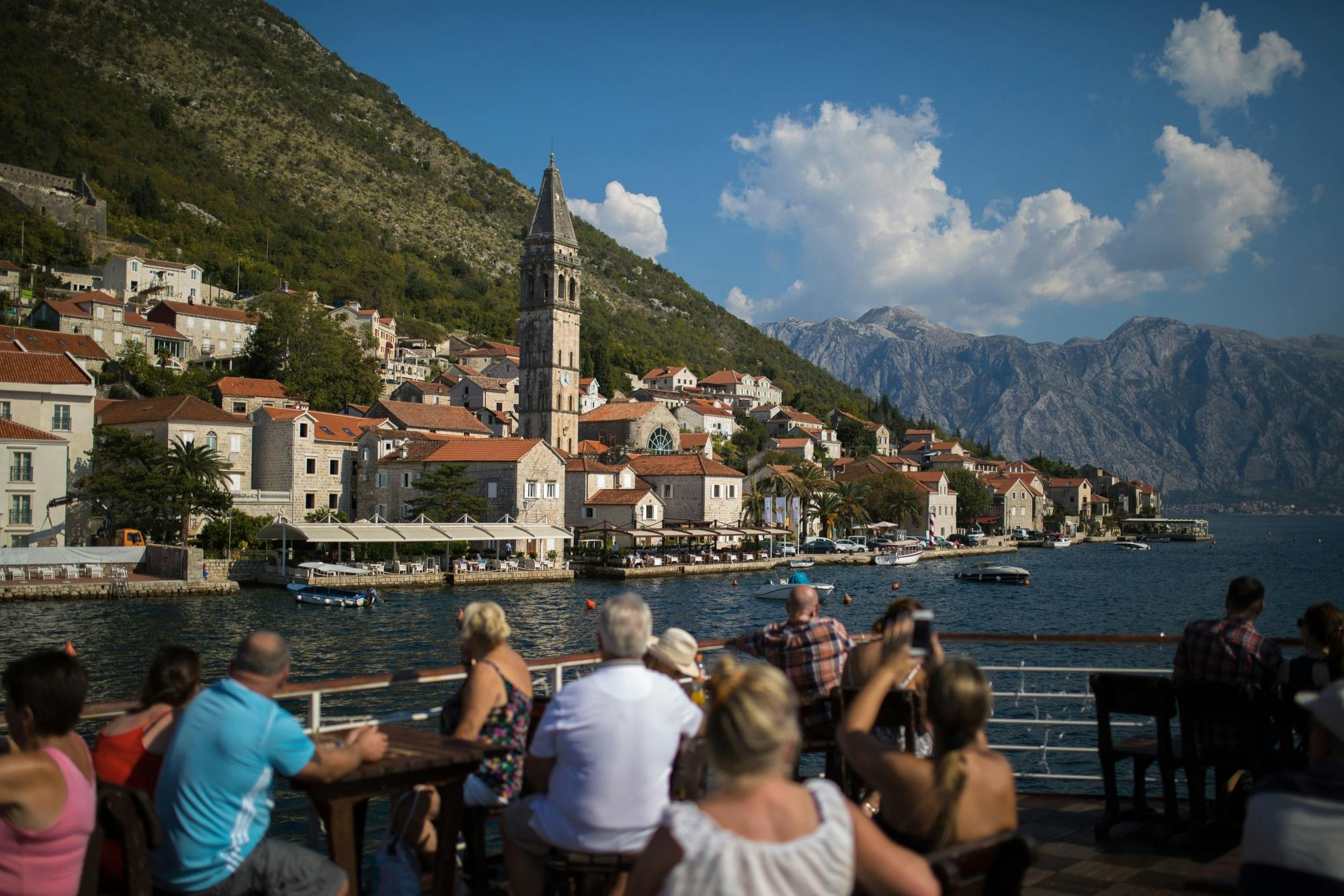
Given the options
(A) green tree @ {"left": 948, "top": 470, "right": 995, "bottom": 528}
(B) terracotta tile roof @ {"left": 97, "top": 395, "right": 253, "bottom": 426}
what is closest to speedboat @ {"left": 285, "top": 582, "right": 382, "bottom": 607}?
(B) terracotta tile roof @ {"left": 97, "top": 395, "right": 253, "bottom": 426}

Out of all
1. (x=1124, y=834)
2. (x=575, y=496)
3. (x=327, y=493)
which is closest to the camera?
(x=1124, y=834)

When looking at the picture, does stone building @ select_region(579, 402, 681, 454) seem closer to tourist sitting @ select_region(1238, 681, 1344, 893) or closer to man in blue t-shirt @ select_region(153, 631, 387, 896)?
man in blue t-shirt @ select_region(153, 631, 387, 896)

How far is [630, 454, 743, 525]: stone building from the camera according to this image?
217ft

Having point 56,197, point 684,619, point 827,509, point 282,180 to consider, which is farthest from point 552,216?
point 282,180

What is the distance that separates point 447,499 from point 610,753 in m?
51.4

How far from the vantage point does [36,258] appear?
3233 inches

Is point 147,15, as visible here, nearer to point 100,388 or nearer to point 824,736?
point 100,388

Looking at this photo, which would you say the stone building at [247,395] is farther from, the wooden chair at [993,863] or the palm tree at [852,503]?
the wooden chair at [993,863]

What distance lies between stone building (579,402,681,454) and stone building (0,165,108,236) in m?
50.8

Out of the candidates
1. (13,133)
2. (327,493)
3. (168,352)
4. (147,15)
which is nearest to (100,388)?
(168,352)

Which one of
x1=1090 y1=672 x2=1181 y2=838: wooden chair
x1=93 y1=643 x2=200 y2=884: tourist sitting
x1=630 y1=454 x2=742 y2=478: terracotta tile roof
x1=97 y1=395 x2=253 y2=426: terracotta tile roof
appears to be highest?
x1=97 y1=395 x2=253 y2=426: terracotta tile roof

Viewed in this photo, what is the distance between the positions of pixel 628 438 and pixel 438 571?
116 feet

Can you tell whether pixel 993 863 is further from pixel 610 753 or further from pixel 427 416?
pixel 427 416

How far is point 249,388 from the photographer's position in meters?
65.1
